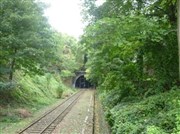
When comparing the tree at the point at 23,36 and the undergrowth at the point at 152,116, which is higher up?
the tree at the point at 23,36

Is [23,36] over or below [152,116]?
over

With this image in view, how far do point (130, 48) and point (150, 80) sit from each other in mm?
2838

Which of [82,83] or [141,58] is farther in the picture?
[82,83]

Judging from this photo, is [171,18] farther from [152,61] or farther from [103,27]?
[103,27]

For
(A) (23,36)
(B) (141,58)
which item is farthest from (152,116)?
(A) (23,36)

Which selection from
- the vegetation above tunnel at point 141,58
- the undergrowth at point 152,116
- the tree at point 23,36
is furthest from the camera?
the tree at point 23,36

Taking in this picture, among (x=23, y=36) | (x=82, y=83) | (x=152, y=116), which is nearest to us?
(x=152, y=116)

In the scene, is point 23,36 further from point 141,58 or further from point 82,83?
point 82,83

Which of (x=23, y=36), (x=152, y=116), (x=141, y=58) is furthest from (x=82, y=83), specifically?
(x=152, y=116)

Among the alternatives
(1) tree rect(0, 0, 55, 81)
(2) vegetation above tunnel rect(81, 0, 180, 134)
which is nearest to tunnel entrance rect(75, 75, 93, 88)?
(1) tree rect(0, 0, 55, 81)

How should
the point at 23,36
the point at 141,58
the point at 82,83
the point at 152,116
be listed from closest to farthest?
1. the point at 152,116
2. the point at 141,58
3. the point at 23,36
4. the point at 82,83

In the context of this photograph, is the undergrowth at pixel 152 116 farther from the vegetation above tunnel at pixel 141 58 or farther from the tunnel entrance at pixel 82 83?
the tunnel entrance at pixel 82 83

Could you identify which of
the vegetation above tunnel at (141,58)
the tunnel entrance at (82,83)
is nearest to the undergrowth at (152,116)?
the vegetation above tunnel at (141,58)

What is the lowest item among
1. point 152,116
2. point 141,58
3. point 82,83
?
point 152,116
